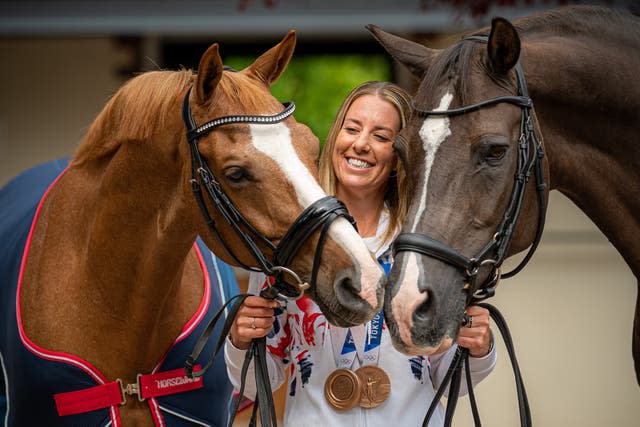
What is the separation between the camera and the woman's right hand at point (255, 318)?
88.0 inches

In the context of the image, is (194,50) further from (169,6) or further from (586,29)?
(586,29)

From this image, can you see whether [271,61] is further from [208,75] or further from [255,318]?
[255,318]

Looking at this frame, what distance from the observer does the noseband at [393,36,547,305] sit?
199 cm

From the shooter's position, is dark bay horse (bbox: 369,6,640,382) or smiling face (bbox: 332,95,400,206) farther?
smiling face (bbox: 332,95,400,206)

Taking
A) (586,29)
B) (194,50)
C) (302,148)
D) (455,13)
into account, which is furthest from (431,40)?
(302,148)

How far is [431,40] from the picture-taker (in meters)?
6.04

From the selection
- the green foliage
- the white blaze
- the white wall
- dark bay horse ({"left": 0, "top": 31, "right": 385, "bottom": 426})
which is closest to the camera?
the white blaze

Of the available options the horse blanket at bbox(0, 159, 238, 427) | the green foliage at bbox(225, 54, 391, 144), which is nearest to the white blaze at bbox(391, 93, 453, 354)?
the horse blanket at bbox(0, 159, 238, 427)

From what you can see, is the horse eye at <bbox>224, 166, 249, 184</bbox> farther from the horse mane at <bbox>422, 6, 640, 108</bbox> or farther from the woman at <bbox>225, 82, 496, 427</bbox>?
the horse mane at <bbox>422, 6, 640, 108</bbox>

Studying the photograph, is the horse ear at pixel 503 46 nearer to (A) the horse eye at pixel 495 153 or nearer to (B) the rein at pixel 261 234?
(A) the horse eye at pixel 495 153

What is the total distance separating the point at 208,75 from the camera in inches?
87.8

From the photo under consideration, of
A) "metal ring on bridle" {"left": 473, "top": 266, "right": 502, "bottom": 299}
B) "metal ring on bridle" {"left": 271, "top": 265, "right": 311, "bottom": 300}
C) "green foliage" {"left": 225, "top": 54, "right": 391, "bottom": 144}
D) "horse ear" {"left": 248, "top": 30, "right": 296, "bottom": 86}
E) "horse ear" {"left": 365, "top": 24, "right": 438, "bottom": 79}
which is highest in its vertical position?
"green foliage" {"left": 225, "top": 54, "right": 391, "bottom": 144}

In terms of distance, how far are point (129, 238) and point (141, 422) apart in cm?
55

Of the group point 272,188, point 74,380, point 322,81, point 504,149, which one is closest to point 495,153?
point 504,149
